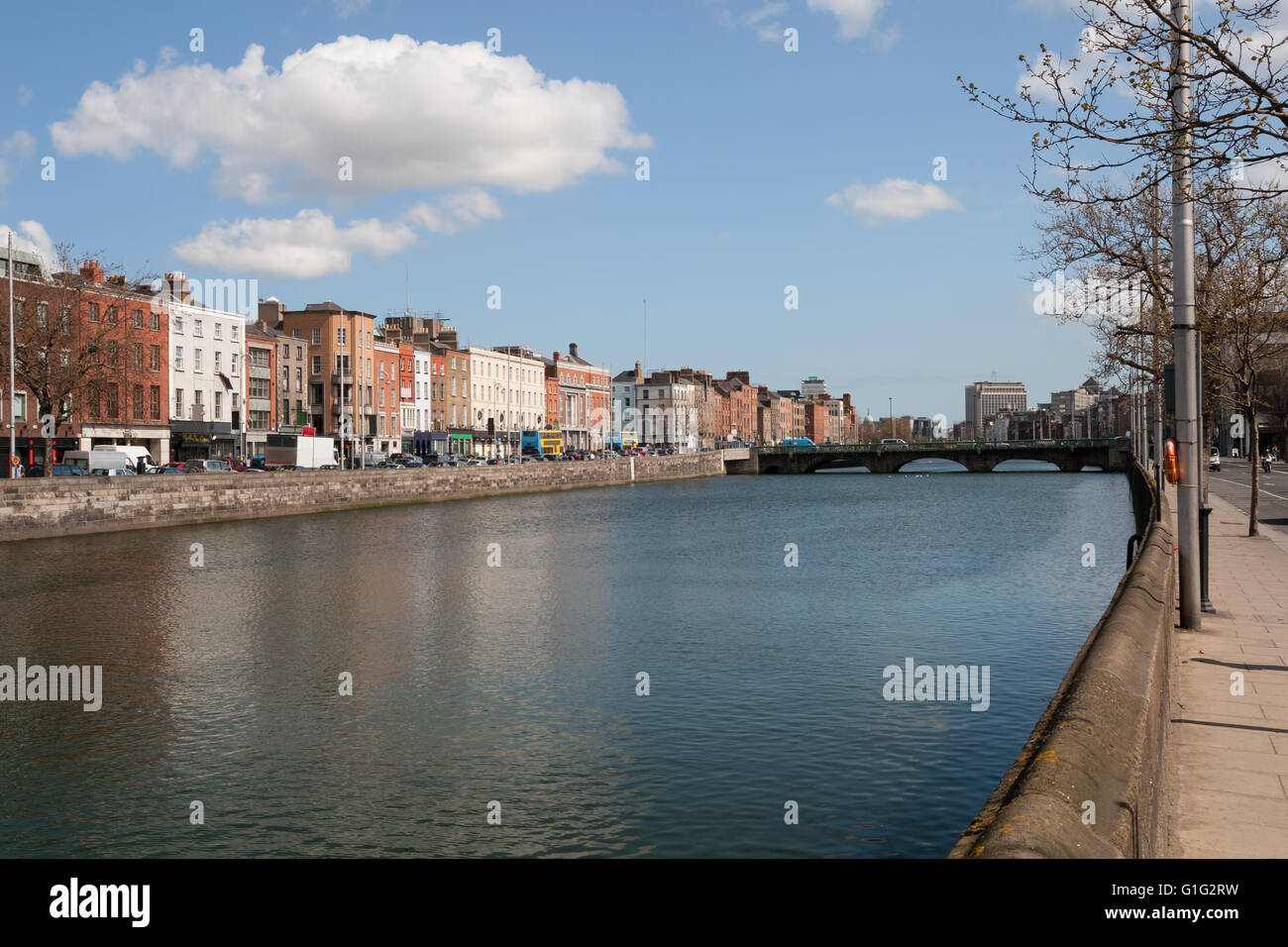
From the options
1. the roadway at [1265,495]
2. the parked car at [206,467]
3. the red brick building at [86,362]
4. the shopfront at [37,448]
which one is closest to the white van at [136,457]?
the parked car at [206,467]

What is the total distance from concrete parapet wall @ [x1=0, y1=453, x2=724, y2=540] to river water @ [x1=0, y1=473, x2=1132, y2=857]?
542cm

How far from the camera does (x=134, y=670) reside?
1856cm

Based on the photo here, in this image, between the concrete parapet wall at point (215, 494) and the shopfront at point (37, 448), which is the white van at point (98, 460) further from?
the concrete parapet wall at point (215, 494)

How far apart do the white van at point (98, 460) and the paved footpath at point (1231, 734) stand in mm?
53628

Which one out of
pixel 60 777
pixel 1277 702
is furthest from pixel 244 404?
pixel 1277 702

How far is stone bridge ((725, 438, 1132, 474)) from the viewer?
13050 centimetres

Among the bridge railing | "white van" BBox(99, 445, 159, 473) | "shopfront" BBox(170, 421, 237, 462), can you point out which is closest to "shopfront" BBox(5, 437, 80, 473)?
"white van" BBox(99, 445, 159, 473)

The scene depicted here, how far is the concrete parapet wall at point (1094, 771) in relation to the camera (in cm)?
539

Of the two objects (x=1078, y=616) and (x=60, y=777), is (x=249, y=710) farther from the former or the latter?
(x=1078, y=616)

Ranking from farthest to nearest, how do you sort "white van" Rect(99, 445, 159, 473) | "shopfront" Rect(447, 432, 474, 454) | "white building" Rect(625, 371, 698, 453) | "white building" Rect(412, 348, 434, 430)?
"white building" Rect(625, 371, 698, 453)
"shopfront" Rect(447, 432, 474, 454)
"white building" Rect(412, 348, 434, 430)
"white van" Rect(99, 445, 159, 473)

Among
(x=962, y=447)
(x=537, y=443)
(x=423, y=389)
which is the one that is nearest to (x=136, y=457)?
A: (x=423, y=389)

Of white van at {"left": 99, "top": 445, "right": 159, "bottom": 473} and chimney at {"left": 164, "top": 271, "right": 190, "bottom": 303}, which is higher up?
chimney at {"left": 164, "top": 271, "right": 190, "bottom": 303}

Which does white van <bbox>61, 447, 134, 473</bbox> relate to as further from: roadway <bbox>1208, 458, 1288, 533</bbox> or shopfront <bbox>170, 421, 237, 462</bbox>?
roadway <bbox>1208, 458, 1288, 533</bbox>

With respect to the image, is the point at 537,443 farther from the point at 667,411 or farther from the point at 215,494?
the point at 667,411
